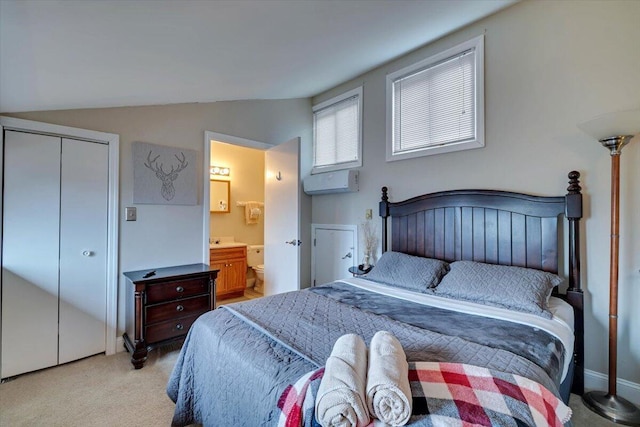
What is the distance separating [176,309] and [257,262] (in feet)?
7.24

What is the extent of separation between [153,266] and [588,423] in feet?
11.3

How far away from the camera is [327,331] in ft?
4.72

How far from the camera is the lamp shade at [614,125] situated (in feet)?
5.39

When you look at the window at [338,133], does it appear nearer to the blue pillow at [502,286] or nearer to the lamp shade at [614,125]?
the blue pillow at [502,286]

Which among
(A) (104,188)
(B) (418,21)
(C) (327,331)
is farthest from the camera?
(A) (104,188)

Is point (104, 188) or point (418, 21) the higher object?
point (418, 21)

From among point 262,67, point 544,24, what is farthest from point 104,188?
point 544,24

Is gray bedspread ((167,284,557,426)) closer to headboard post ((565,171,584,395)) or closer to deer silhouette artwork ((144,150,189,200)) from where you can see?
headboard post ((565,171,584,395))

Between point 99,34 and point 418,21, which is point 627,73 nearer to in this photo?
point 418,21

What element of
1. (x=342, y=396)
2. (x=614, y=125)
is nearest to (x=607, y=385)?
(x=614, y=125)

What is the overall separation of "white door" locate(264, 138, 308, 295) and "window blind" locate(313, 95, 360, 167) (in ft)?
2.28

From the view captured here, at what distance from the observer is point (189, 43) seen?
1835 mm

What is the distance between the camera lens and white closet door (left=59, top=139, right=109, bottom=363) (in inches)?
93.8

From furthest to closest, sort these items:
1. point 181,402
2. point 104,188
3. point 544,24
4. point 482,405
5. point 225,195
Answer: point 225,195, point 104,188, point 544,24, point 181,402, point 482,405
